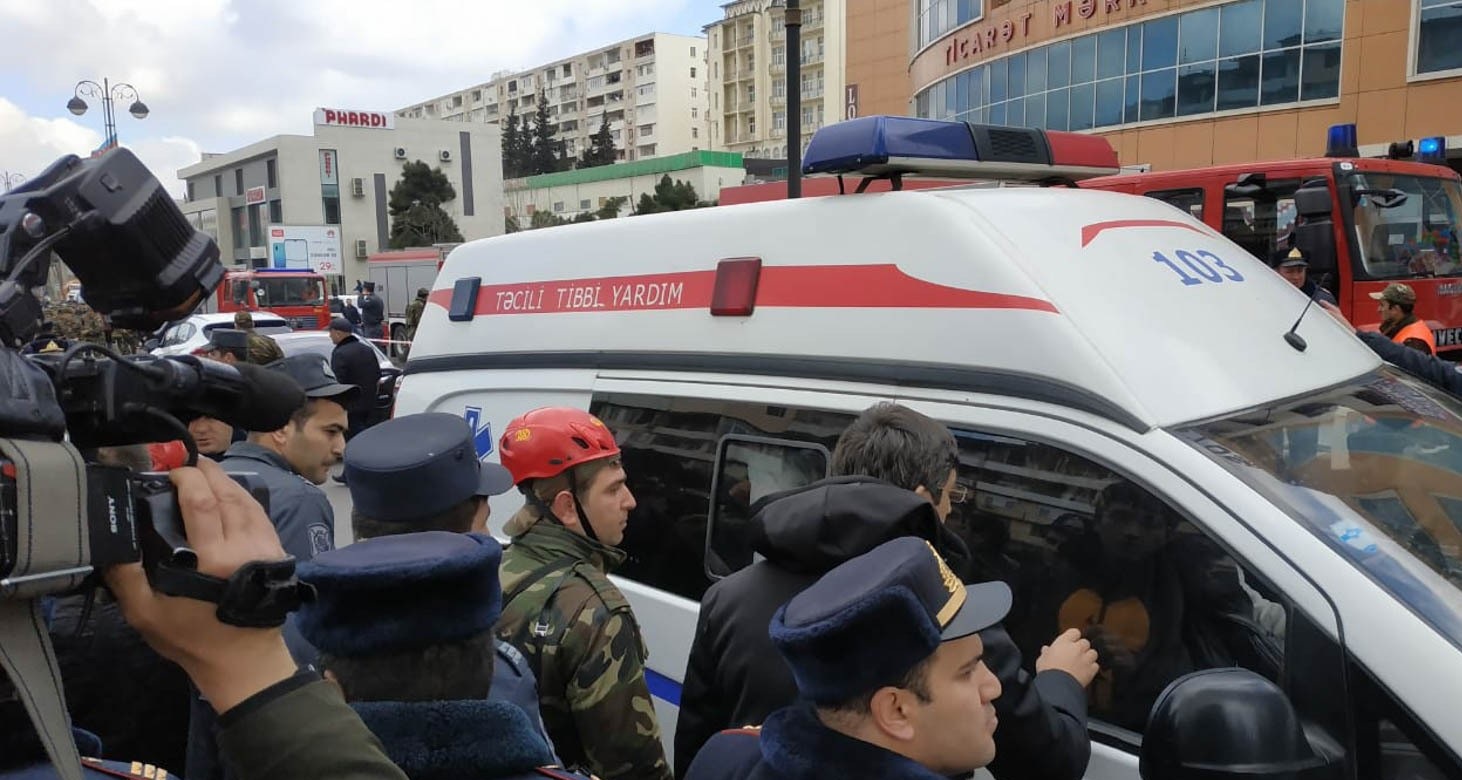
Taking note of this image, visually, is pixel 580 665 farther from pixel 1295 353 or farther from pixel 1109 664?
pixel 1295 353

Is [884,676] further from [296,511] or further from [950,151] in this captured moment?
[296,511]

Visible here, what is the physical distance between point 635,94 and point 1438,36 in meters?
87.2

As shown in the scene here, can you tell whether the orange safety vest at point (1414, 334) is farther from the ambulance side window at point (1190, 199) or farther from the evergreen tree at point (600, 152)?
the evergreen tree at point (600, 152)

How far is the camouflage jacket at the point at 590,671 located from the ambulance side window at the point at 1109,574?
0.84 m

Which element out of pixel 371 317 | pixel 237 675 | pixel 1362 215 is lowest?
pixel 371 317

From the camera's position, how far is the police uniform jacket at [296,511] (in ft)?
9.96

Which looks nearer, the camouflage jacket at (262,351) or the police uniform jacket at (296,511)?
the police uniform jacket at (296,511)

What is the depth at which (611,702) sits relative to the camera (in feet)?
7.06

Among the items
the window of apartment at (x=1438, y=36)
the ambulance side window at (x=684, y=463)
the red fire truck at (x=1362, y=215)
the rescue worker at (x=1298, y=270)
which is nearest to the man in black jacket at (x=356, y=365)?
the ambulance side window at (x=684, y=463)

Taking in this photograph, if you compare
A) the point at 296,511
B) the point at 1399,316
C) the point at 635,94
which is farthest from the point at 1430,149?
the point at 635,94

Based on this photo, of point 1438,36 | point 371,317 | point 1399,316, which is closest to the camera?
point 1399,316

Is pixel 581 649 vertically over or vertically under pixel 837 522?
under

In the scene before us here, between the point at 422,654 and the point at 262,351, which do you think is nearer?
the point at 422,654

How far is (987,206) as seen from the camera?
2584mm
